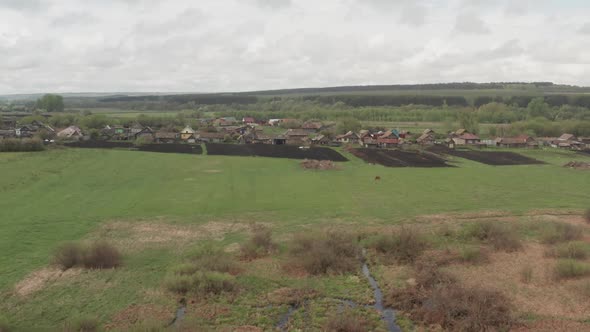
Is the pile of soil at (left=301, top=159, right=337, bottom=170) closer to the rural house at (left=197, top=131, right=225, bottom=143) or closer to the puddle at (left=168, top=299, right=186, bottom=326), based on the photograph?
the puddle at (left=168, top=299, right=186, bottom=326)

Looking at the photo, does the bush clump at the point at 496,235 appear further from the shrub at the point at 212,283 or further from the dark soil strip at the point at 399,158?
the dark soil strip at the point at 399,158

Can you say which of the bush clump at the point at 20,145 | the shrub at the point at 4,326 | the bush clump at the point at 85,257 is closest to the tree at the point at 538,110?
the bush clump at the point at 20,145

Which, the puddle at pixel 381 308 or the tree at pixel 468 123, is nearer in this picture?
the puddle at pixel 381 308

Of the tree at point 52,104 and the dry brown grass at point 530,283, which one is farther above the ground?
the tree at point 52,104

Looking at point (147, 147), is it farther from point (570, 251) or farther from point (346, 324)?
point (570, 251)

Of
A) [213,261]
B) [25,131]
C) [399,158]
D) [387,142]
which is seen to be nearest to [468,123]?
[387,142]

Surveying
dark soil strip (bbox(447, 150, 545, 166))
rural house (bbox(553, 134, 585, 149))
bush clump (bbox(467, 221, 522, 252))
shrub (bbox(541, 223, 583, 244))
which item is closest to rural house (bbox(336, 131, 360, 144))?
dark soil strip (bbox(447, 150, 545, 166))

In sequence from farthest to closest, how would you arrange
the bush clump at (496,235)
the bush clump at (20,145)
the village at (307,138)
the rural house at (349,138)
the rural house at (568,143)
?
the rural house at (349,138)
the village at (307,138)
the rural house at (568,143)
the bush clump at (20,145)
the bush clump at (496,235)

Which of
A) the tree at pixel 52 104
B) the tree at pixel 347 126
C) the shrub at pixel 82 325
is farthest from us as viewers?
the tree at pixel 52 104
